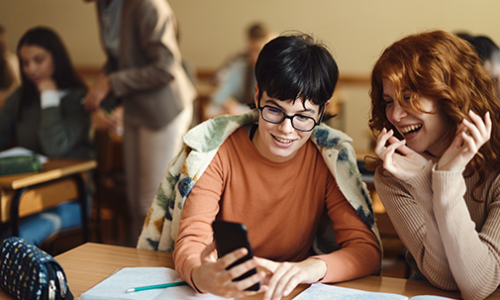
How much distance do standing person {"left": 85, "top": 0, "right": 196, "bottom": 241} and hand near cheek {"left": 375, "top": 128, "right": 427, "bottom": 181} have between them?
1.45 metres

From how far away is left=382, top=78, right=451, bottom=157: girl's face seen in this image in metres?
1.06

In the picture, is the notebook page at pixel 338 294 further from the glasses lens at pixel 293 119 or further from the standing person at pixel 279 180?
the glasses lens at pixel 293 119

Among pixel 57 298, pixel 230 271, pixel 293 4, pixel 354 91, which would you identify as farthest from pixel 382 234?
pixel 293 4

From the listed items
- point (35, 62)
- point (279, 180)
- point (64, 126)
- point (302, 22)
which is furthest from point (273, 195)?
point (302, 22)

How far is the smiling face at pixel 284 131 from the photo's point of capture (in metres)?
1.14

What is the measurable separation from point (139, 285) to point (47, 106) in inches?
70.9

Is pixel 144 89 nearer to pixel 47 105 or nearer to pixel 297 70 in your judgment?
pixel 47 105

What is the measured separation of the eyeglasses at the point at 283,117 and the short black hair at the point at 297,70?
40 millimetres

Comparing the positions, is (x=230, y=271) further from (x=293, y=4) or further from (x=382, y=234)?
(x=293, y=4)

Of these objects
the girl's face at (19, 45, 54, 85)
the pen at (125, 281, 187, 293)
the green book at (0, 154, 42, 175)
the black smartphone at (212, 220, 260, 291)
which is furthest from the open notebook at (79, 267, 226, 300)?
the girl's face at (19, 45, 54, 85)

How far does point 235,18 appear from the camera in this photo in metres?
5.41

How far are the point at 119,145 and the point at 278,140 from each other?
2067 mm

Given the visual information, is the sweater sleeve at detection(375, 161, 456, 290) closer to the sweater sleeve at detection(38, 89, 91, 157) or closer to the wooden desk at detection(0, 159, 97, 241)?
the wooden desk at detection(0, 159, 97, 241)

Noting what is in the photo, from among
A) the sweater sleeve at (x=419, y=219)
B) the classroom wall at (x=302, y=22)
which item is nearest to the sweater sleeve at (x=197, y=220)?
the sweater sleeve at (x=419, y=219)
